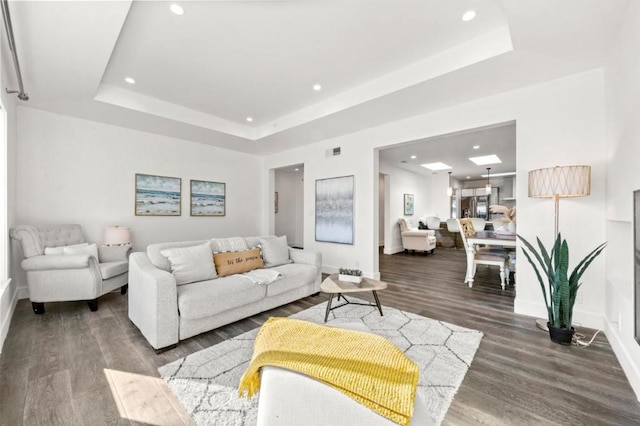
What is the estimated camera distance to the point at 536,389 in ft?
5.62

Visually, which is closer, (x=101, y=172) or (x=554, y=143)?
(x=554, y=143)

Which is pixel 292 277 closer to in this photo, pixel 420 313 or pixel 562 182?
pixel 420 313

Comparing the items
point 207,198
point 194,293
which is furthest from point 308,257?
point 207,198

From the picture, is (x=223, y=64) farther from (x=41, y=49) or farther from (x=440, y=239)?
(x=440, y=239)

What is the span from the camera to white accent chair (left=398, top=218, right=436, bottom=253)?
719 cm

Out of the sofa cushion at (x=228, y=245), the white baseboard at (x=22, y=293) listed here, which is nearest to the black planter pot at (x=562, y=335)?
the sofa cushion at (x=228, y=245)

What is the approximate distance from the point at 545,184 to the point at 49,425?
4.03m

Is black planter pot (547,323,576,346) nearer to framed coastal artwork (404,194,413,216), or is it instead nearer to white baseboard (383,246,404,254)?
white baseboard (383,246,404,254)

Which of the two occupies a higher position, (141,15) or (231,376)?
(141,15)

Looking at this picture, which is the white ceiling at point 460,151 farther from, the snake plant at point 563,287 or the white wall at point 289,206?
the white wall at point 289,206

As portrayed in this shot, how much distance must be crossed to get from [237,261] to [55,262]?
6.18 ft

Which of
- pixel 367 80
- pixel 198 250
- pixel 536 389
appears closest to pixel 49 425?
pixel 198 250

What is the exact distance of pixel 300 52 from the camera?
9.02 ft

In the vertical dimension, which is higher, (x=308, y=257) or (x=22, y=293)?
(x=308, y=257)
